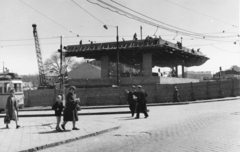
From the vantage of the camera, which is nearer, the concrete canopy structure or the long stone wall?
the long stone wall

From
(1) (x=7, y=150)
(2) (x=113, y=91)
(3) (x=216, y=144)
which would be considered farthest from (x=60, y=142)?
(2) (x=113, y=91)

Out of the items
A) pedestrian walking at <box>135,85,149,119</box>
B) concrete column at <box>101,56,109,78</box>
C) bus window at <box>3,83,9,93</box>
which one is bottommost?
pedestrian walking at <box>135,85,149,119</box>

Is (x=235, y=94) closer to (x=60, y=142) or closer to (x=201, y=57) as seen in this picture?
(x=201, y=57)

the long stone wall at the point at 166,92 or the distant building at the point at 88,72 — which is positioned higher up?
the distant building at the point at 88,72

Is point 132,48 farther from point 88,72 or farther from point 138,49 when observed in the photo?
point 88,72

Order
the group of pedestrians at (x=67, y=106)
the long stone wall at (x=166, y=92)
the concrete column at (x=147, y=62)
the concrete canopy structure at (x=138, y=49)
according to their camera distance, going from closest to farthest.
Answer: the group of pedestrians at (x=67, y=106) < the long stone wall at (x=166, y=92) < the concrete canopy structure at (x=138, y=49) < the concrete column at (x=147, y=62)

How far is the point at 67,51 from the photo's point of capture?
45.9 meters

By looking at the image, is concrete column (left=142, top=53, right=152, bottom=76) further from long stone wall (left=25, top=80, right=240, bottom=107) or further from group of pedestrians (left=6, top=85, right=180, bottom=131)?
group of pedestrians (left=6, top=85, right=180, bottom=131)

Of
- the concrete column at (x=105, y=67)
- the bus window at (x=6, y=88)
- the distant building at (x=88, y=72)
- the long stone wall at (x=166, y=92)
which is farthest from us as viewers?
the distant building at (x=88, y=72)

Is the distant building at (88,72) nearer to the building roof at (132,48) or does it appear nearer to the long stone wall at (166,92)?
the building roof at (132,48)

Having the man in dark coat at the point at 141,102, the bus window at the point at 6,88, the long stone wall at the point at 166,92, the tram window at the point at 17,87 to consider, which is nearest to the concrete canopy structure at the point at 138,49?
the long stone wall at the point at 166,92

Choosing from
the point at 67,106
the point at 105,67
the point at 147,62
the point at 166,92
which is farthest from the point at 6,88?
the point at 105,67

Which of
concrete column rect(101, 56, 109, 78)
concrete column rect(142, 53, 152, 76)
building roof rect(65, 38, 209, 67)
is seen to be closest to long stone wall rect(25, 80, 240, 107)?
building roof rect(65, 38, 209, 67)

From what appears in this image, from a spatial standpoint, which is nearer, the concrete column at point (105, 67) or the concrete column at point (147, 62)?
the concrete column at point (147, 62)
